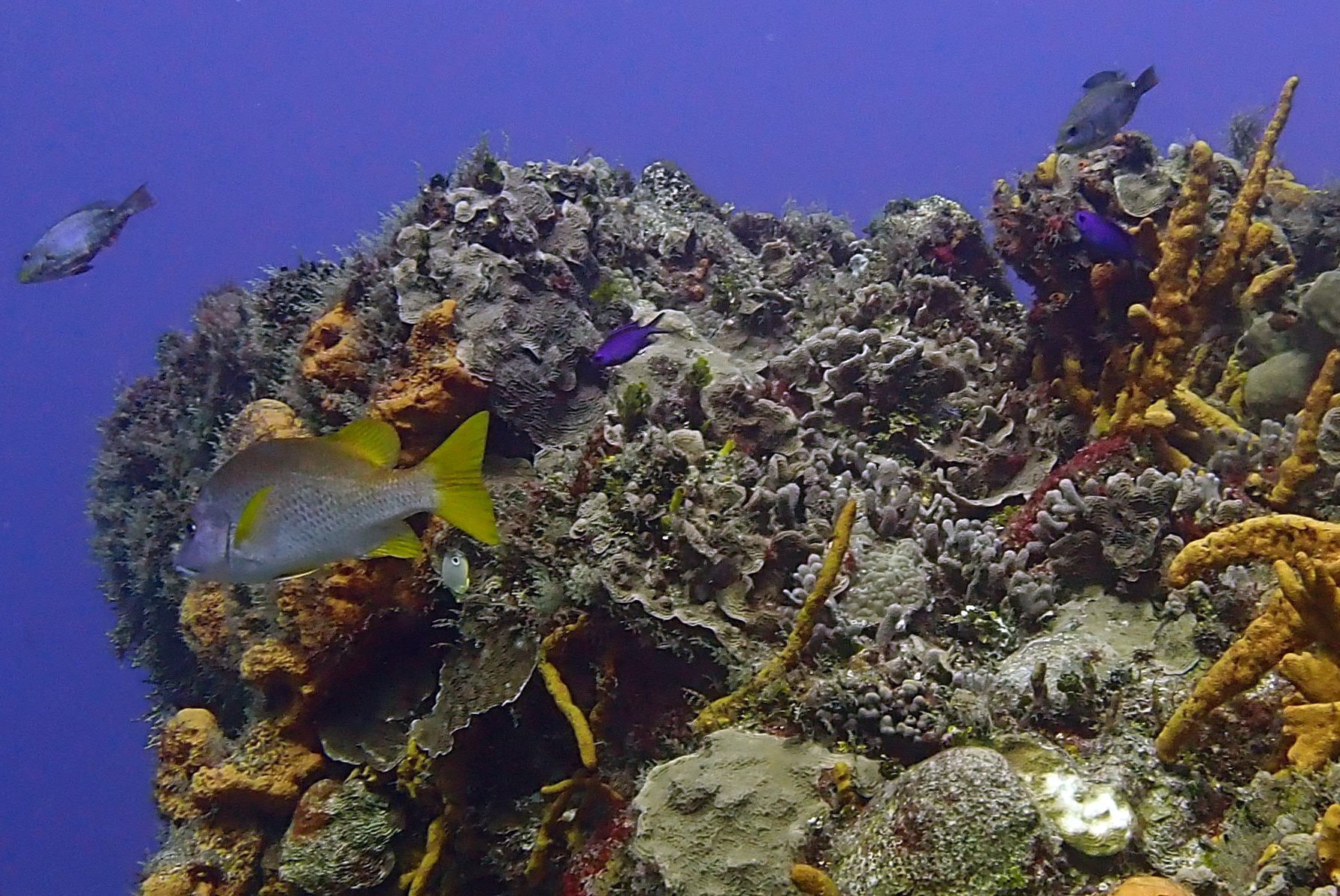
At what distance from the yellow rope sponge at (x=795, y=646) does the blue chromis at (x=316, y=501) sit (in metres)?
1.20

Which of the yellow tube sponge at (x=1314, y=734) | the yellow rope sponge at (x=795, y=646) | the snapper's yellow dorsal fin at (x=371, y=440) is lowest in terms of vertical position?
the yellow tube sponge at (x=1314, y=734)

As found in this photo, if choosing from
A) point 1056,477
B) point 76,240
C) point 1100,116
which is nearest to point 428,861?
point 1056,477

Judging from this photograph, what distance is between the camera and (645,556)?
3.72 metres

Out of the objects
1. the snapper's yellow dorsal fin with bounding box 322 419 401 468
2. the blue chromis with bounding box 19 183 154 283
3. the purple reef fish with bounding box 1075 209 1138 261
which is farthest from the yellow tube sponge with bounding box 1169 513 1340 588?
the blue chromis with bounding box 19 183 154 283

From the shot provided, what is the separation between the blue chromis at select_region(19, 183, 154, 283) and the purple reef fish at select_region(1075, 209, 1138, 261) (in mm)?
6787

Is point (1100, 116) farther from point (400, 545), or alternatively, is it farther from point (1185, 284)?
point (400, 545)

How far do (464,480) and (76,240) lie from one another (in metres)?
5.97

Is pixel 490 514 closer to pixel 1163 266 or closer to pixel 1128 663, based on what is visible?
pixel 1128 663

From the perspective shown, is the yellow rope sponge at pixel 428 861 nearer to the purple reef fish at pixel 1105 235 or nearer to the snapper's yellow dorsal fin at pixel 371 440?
the snapper's yellow dorsal fin at pixel 371 440

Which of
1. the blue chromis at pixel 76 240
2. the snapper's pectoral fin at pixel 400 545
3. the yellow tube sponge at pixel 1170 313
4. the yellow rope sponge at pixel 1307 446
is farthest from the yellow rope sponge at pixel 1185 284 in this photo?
the blue chromis at pixel 76 240

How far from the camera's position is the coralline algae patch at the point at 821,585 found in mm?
2477

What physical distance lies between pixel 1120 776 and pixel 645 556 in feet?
6.54

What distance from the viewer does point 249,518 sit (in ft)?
8.41

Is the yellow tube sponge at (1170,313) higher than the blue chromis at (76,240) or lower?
lower
